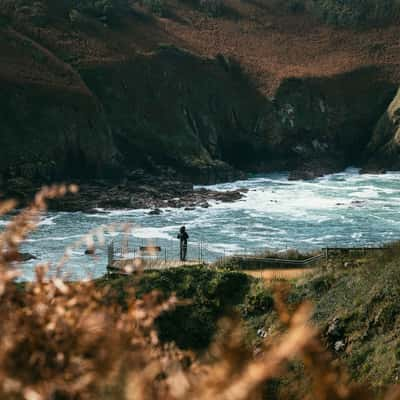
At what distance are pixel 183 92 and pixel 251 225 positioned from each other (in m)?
38.1

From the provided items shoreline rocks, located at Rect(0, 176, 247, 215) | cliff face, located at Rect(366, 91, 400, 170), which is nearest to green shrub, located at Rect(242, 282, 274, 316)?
shoreline rocks, located at Rect(0, 176, 247, 215)

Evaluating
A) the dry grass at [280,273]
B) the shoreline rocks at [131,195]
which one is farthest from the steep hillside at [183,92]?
the dry grass at [280,273]

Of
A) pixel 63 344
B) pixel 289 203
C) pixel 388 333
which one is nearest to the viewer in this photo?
pixel 63 344

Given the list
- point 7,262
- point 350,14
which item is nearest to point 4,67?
point 350,14

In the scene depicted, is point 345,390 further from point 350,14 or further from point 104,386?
point 350,14

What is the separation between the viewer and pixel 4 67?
250 ft

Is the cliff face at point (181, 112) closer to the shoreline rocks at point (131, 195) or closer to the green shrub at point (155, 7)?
the shoreline rocks at point (131, 195)

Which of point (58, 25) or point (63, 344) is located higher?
point (58, 25)

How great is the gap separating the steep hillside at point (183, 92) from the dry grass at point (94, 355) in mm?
59626

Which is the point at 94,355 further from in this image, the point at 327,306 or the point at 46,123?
the point at 46,123

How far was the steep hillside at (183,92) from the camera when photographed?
239ft

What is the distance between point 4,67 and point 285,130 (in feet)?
115

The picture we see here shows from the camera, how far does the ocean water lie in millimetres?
46438

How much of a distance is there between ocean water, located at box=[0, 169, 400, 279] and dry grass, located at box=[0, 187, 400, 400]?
31767 mm
